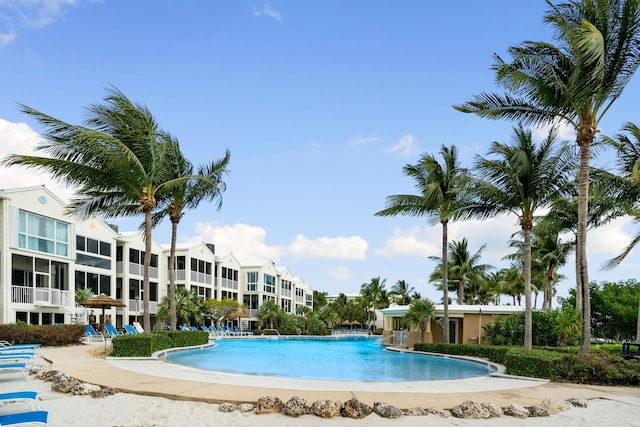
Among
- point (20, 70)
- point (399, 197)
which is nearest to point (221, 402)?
point (20, 70)

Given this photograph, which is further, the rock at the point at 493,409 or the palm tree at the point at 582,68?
the palm tree at the point at 582,68

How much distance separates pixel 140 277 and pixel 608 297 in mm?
34954

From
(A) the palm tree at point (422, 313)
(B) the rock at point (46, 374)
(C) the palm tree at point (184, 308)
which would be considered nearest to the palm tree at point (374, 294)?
(C) the palm tree at point (184, 308)

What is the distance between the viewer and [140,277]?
36.9 m

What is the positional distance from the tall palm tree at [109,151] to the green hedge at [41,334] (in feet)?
14.6

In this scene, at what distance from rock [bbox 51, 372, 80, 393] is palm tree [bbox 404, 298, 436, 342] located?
62.2 ft

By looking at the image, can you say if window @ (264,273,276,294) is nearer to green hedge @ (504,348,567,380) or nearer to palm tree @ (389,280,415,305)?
palm tree @ (389,280,415,305)

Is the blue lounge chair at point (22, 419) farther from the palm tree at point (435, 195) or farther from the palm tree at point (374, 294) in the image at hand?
the palm tree at point (374, 294)

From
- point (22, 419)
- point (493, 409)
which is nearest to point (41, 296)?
point (22, 419)

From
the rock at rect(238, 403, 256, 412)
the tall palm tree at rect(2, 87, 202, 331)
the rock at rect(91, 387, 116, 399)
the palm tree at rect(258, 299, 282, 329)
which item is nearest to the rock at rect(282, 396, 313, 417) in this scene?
the rock at rect(238, 403, 256, 412)

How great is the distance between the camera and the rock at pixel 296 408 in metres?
8.23

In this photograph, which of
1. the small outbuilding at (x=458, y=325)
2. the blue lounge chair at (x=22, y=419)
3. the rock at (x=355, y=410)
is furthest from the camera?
the small outbuilding at (x=458, y=325)

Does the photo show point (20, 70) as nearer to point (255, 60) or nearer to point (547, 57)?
point (255, 60)

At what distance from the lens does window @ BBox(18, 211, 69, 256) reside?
78.4 feet
